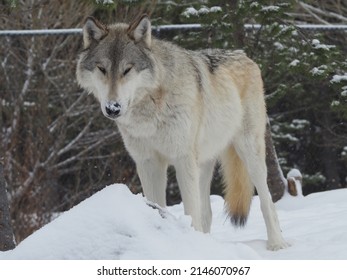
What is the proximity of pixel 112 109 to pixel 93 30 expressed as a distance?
2.47 feet

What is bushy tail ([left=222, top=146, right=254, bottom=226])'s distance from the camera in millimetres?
5691

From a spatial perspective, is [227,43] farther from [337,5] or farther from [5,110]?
[337,5]

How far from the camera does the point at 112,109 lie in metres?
4.23

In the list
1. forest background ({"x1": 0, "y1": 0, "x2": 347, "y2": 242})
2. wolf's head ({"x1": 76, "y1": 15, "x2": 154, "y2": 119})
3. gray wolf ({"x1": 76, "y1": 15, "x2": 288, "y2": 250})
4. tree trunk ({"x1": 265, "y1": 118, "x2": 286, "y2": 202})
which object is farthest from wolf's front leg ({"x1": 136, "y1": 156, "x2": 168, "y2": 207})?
tree trunk ({"x1": 265, "y1": 118, "x2": 286, "y2": 202})

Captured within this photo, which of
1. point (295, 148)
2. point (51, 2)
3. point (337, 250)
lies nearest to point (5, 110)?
point (51, 2)

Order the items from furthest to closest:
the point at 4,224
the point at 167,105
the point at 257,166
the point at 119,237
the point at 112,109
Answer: the point at 257,166 < the point at 4,224 < the point at 167,105 < the point at 112,109 < the point at 119,237

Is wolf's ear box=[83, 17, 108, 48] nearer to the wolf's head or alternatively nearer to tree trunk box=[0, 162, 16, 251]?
the wolf's head

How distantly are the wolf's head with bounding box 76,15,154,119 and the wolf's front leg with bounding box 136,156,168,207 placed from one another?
51 centimetres

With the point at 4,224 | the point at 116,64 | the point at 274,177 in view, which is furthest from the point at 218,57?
the point at 274,177

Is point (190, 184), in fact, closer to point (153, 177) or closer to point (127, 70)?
point (153, 177)

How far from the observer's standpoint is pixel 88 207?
11.2 feet

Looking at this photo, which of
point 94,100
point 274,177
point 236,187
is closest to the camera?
point 236,187

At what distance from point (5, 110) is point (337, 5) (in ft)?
23.7

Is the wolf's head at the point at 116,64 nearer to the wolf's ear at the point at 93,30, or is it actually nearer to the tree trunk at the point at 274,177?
the wolf's ear at the point at 93,30
